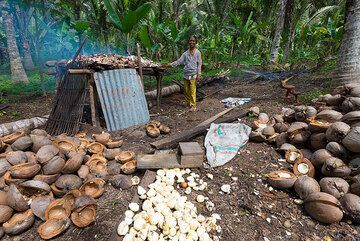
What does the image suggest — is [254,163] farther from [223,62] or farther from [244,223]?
[223,62]

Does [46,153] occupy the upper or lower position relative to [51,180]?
upper

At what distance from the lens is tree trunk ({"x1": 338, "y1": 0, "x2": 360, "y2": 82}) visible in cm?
467

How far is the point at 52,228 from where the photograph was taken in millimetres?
2422

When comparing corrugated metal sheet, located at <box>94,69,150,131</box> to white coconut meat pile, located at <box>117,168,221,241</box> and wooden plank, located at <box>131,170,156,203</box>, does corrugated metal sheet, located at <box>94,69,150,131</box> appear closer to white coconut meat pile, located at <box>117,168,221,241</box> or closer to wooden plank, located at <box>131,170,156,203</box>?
wooden plank, located at <box>131,170,156,203</box>

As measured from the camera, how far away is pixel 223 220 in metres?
2.60

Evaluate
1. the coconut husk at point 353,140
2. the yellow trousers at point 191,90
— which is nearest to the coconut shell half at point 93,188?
the coconut husk at point 353,140

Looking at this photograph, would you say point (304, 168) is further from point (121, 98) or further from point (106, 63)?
point (106, 63)

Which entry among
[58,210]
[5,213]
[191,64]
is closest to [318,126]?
[58,210]

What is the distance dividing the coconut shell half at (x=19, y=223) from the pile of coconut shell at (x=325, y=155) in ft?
9.15

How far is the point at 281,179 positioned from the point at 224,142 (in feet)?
3.72

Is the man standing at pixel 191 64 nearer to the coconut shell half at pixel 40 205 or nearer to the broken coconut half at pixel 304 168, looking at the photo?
the broken coconut half at pixel 304 168

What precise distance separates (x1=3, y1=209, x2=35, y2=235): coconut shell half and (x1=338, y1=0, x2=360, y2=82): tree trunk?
19.0 feet

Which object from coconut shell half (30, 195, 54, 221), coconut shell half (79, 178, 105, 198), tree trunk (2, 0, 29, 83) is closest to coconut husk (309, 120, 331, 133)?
coconut shell half (79, 178, 105, 198)

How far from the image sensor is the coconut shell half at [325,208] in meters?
2.45
